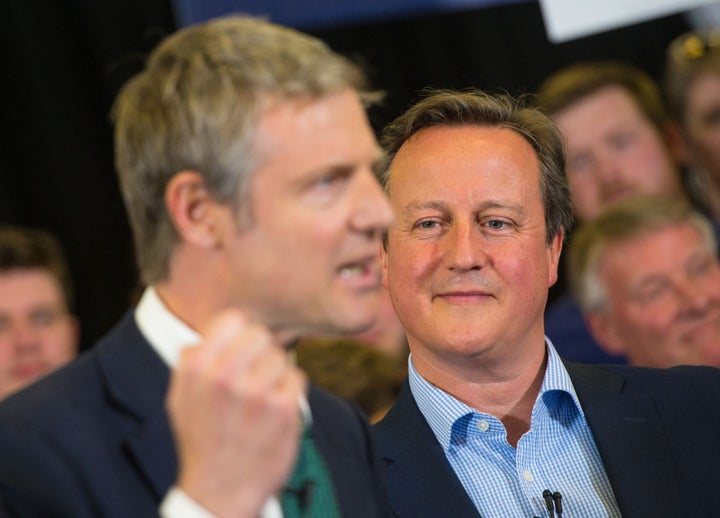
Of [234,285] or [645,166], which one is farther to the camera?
[645,166]

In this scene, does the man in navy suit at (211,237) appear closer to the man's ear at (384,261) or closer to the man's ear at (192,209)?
the man's ear at (192,209)

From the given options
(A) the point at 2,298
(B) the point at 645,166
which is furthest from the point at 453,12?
(A) the point at 2,298

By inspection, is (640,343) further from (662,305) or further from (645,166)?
(645,166)

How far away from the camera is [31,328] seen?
438 cm

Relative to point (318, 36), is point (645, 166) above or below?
below

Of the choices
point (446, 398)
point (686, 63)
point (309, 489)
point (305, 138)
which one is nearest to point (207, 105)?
point (305, 138)

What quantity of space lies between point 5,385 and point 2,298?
363mm

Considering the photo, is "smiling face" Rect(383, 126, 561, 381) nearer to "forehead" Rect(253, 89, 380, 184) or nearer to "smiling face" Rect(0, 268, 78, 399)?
"forehead" Rect(253, 89, 380, 184)

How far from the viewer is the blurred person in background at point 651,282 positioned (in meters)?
4.05

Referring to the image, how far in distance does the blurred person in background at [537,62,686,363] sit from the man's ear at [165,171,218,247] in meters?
3.02

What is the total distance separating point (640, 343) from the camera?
13.6ft

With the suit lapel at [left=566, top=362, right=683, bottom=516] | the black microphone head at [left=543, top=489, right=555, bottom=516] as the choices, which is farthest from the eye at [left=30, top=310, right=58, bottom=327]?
the black microphone head at [left=543, top=489, right=555, bottom=516]

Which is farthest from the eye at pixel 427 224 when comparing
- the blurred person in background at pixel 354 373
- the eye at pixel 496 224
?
the blurred person in background at pixel 354 373

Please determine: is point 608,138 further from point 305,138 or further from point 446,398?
point 305,138
